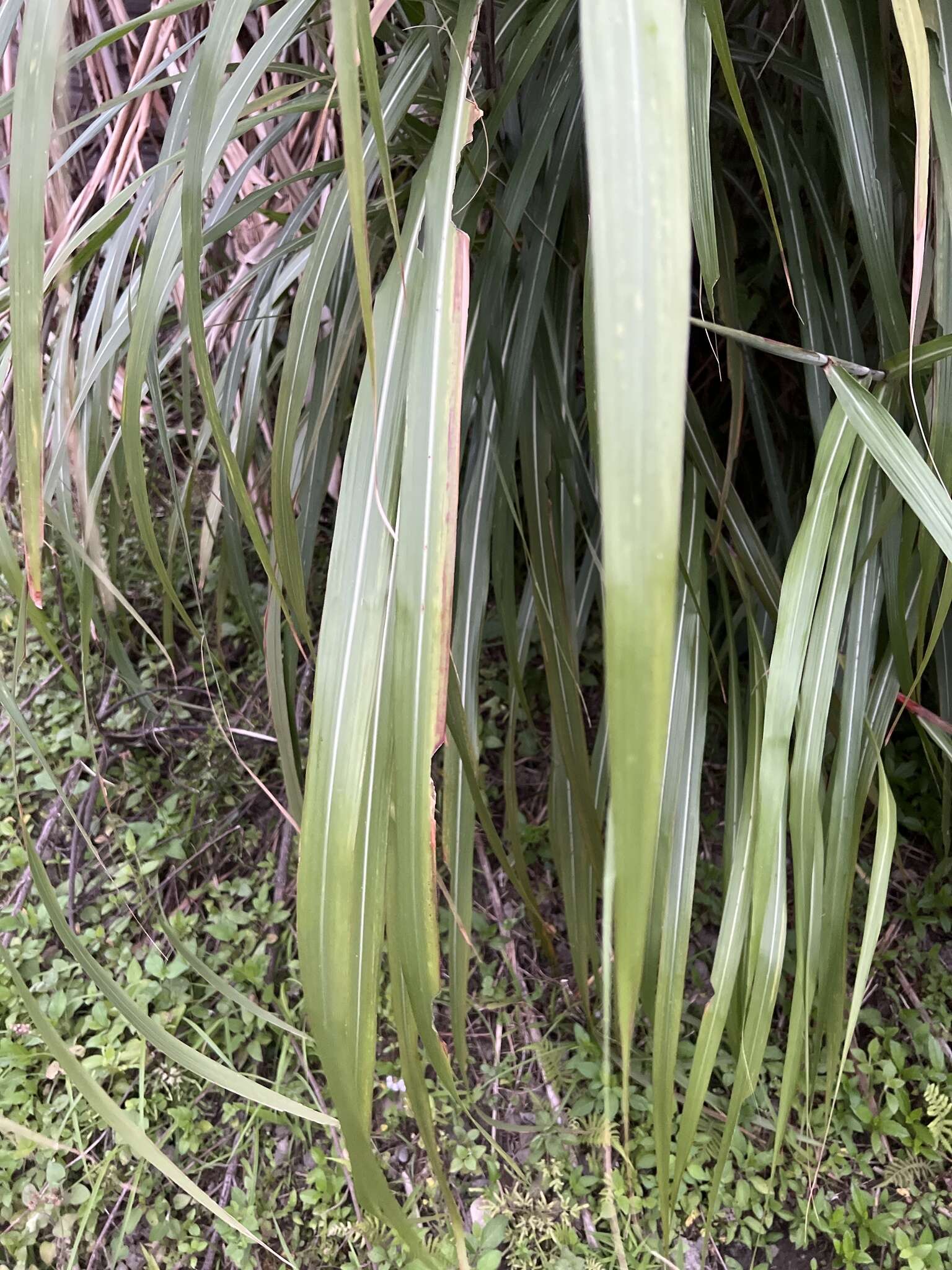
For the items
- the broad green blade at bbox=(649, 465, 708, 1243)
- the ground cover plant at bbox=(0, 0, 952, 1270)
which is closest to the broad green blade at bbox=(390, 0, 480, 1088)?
the ground cover plant at bbox=(0, 0, 952, 1270)

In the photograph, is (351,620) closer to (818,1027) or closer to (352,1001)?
(352,1001)

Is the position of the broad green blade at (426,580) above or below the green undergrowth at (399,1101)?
above

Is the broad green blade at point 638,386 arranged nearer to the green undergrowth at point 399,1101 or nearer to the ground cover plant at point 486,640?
the ground cover plant at point 486,640

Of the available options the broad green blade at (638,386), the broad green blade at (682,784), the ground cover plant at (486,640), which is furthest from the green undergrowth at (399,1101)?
the broad green blade at (638,386)

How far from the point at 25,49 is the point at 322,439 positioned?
1.48 ft

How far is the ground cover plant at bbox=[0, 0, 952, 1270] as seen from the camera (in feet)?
0.85

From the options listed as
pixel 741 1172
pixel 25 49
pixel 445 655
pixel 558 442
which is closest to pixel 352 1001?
pixel 445 655

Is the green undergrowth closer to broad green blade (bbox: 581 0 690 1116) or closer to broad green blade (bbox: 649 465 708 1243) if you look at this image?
broad green blade (bbox: 649 465 708 1243)

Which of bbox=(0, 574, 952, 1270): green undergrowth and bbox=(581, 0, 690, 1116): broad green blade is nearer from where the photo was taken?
bbox=(581, 0, 690, 1116): broad green blade

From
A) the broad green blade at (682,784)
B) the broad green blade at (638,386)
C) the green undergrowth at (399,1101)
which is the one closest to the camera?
the broad green blade at (638,386)

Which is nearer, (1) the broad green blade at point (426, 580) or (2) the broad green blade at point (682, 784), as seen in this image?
(1) the broad green blade at point (426, 580)

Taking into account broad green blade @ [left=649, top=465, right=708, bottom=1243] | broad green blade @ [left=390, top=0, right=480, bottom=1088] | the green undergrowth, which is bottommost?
the green undergrowth

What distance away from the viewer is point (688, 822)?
56 centimetres

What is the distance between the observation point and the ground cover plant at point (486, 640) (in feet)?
0.85
